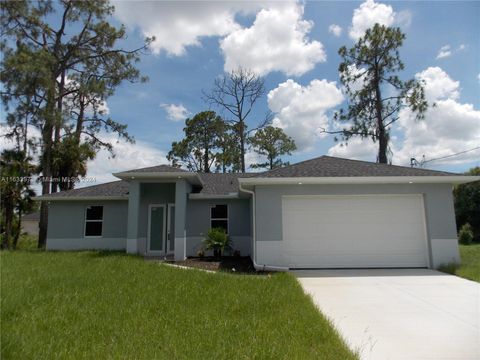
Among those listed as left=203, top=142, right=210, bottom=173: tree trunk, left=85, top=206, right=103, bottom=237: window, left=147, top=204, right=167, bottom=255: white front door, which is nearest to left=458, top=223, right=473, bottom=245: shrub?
left=147, top=204, right=167, bottom=255: white front door

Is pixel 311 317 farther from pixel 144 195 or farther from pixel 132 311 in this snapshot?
pixel 144 195

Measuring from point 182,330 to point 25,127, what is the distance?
2166 cm

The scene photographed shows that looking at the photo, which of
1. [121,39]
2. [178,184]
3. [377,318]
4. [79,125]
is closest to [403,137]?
[178,184]

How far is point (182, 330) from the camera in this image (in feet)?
15.4

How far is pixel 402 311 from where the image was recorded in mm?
5980

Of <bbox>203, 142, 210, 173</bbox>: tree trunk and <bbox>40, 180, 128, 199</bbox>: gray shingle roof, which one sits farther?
<bbox>203, 142, 210, 173</bbox>: tree trunk

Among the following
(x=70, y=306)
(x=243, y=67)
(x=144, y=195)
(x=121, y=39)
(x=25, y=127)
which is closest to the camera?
(x=70, y=306)

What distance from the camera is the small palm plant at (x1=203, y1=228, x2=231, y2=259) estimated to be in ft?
44.2

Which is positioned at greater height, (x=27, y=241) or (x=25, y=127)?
(x=25, y=127)

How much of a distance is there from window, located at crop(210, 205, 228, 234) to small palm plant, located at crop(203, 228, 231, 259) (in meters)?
1.06

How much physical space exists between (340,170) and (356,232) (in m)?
2.22

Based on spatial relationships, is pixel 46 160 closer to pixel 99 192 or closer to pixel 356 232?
pixel 99 192

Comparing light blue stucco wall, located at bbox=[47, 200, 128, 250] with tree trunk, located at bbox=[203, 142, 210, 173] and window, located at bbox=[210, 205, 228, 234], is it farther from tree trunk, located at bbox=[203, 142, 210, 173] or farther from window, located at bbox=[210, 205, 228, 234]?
tree trunk, located at bbox=[203, 142, 210, 173]

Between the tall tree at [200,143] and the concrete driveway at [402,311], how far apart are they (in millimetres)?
23909
